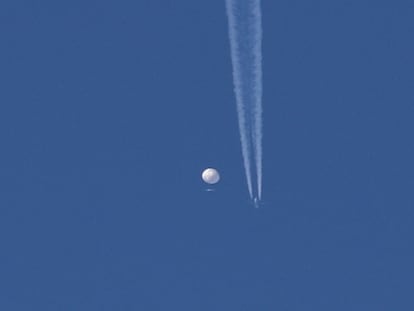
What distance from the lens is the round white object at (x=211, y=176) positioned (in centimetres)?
9688

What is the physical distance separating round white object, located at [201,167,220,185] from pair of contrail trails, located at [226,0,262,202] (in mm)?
3748

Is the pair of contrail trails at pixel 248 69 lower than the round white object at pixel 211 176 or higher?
higher

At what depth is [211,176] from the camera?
96.8 metres

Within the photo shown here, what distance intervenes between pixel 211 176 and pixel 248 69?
1485 cm

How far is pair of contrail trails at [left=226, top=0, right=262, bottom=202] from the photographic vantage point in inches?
3164

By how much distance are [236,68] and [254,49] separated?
2.98 metres

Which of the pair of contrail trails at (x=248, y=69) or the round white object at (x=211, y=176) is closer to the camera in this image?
the pair of contrail trails at (x=248, y=69)

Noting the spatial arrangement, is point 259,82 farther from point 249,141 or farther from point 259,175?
point 259,175

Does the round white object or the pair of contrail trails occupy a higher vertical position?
the pair of contrail trails

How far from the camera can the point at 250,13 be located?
80000 millimetres

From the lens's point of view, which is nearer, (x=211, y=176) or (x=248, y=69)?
(x=248, y=69)

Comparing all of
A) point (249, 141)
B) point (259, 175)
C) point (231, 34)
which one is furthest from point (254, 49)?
point (259, 175)

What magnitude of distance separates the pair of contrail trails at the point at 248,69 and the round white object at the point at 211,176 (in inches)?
148

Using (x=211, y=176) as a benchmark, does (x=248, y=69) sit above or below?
above
